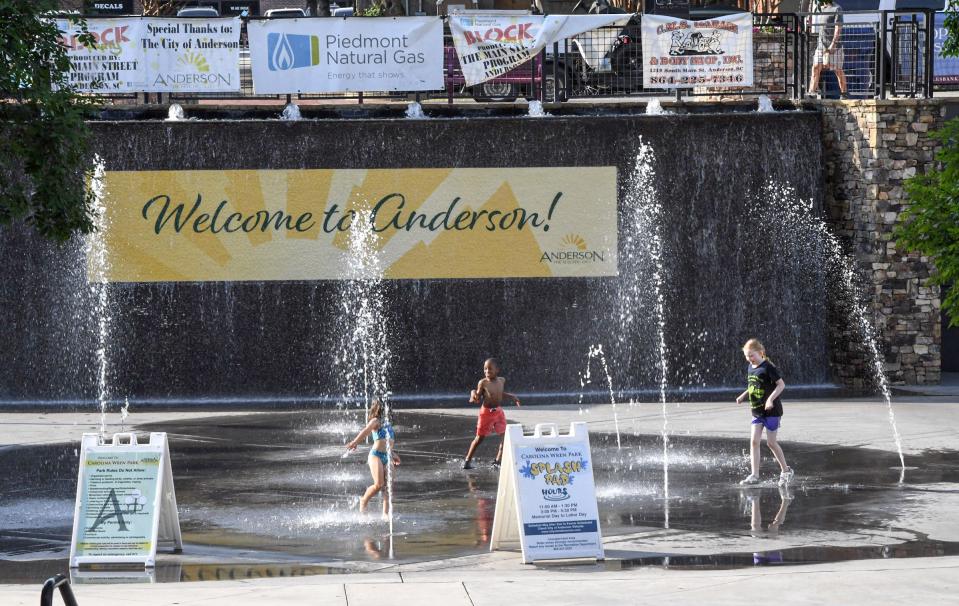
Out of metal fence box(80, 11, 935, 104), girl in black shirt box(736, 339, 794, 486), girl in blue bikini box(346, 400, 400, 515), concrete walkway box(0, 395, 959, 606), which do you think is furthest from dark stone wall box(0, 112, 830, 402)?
concrete walkway box(0, 395, 959, 606)

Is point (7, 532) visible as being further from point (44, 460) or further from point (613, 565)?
point (613, 565)

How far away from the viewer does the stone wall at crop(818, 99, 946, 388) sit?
20703mm

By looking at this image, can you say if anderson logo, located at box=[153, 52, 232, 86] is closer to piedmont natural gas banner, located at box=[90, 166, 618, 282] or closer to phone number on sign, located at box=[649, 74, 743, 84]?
piedmont natural gas banner, located at box=[90, 166, 618, 282]

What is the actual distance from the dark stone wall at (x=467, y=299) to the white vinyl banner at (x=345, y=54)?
66 centimetres

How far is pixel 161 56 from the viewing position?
20.5m

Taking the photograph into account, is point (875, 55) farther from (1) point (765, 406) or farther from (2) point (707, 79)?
(1) point (765, 406)

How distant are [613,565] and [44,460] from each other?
8388 millimetres

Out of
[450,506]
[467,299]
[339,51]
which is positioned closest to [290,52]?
[339,51]

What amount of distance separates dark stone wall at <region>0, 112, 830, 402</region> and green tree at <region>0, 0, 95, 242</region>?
808cm

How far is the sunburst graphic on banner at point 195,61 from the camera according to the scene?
2048cm

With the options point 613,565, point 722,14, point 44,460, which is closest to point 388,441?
point 613,565

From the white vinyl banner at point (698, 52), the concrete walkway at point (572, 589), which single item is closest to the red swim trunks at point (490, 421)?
the concrete walkway at point (572, 589)

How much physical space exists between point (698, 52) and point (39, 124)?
38.0ft

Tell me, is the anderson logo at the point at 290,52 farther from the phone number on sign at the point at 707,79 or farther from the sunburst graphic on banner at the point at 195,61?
the phone number on sign at the point at 707,79
